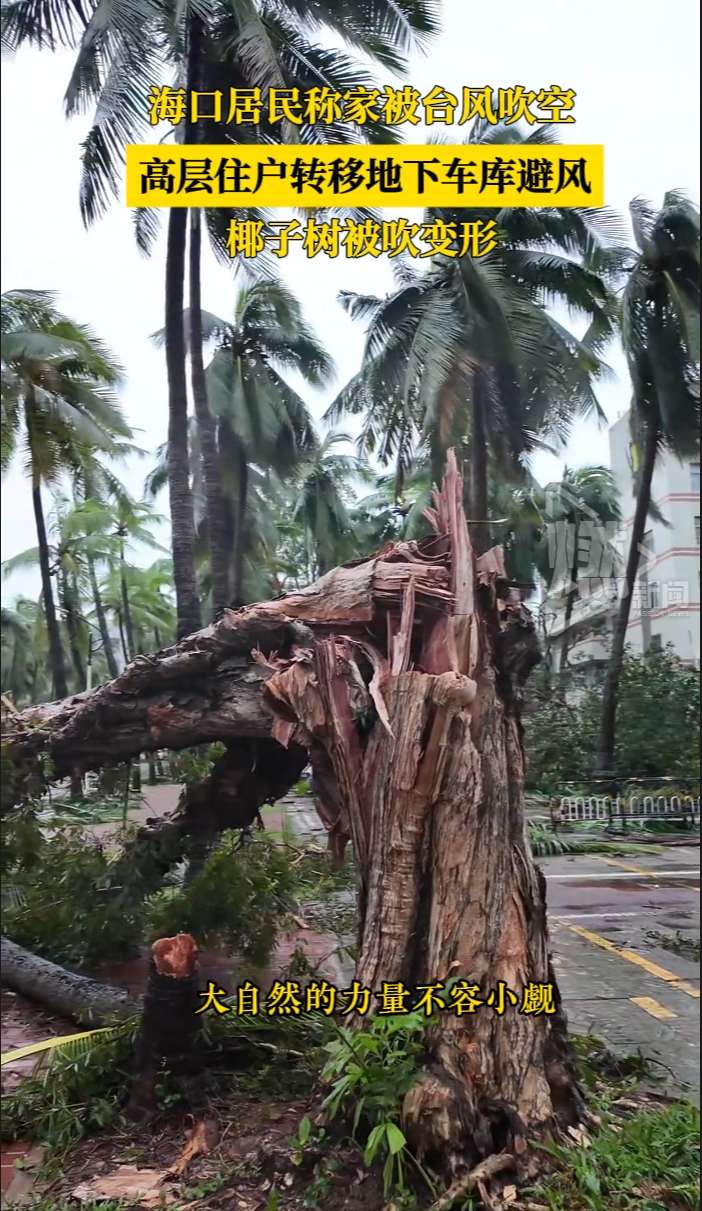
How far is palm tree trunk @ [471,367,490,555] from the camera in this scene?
2217 millimetres

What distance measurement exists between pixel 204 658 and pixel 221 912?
692mm

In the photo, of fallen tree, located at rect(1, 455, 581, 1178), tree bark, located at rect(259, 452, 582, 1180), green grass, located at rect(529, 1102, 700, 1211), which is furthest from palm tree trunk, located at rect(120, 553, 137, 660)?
green grass, located at rect(529, 1102, 700, 1211)

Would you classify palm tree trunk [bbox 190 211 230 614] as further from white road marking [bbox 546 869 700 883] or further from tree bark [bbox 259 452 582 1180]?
white road marking [bbox 546 869 700 883]

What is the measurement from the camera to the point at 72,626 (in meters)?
2.41

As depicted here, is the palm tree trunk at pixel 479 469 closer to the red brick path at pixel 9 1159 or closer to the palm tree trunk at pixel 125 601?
the palm tree trunk at pixel 125 601

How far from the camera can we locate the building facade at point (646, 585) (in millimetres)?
2279

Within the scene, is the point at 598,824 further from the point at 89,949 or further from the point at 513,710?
the point at 89,949

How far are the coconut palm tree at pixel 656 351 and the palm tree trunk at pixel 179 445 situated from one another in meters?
1.14

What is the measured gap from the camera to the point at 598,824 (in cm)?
232

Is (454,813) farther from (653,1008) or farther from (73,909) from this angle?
(73,909)

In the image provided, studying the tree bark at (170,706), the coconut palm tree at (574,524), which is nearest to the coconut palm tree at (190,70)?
the tree bark at (170,706)

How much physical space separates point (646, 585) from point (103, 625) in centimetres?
147

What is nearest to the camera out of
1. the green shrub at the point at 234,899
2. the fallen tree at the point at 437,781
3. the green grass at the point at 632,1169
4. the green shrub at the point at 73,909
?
the green grass at the point at 632,1169

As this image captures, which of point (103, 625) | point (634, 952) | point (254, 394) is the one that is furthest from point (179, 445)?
point (634, 952)
